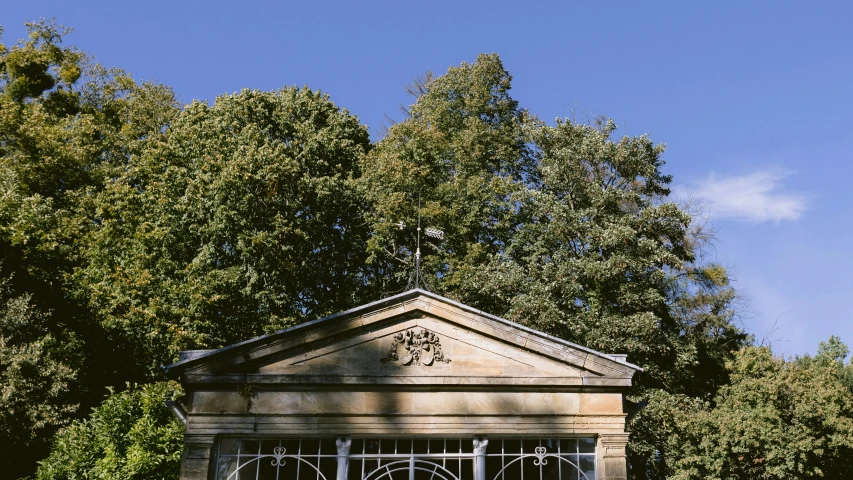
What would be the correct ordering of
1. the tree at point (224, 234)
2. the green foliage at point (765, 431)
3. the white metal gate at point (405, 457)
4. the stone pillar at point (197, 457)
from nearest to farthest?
the stone pillar at point (197, 457)
the white metal gate at point (405, 457)
the green foliage at point (765, 431)
the tree at point (224, 234)

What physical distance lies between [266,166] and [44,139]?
9.33 metres

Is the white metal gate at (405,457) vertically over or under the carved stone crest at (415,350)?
under

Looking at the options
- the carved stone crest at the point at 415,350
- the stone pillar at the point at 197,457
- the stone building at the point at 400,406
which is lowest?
the stone pillar at the point at 197,457

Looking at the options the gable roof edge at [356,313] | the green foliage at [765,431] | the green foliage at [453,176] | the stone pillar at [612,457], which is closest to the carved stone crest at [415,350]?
the gable roof edge at [356,313]

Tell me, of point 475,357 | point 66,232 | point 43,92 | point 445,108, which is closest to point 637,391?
point 475,357

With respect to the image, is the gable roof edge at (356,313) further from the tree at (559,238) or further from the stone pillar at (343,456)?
the tree at (559,238)

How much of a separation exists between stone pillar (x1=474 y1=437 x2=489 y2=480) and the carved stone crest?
4.52ft

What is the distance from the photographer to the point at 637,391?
939 inches

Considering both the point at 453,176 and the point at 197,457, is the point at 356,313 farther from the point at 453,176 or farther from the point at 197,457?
the point at 453,176

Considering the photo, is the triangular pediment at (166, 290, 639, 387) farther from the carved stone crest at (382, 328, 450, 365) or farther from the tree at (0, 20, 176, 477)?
the tree at (0, 20, 176, 477)

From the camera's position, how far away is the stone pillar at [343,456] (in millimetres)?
12055

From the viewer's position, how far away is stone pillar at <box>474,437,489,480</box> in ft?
39.7

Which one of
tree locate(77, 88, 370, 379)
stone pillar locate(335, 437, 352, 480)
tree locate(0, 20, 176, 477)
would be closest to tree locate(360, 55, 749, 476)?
tree locate(77, 88, 370, 379)

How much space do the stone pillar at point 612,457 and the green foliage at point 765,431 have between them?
10.8m
